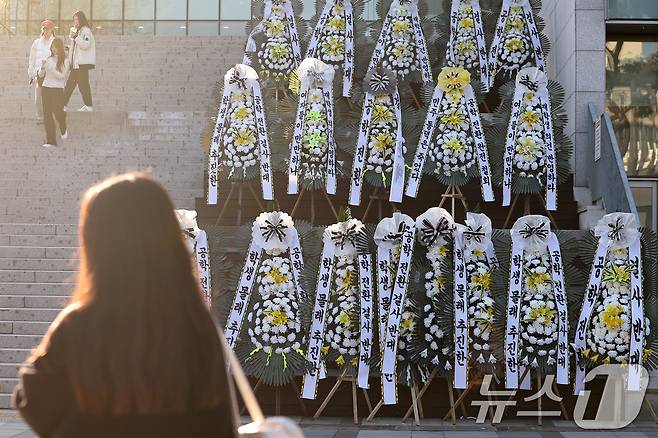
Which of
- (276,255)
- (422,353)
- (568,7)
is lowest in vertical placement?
(422,353)

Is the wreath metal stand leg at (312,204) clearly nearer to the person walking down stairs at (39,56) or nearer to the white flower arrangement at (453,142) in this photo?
the white flower arrangement at (453,142)

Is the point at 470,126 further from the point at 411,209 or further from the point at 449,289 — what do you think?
the point at 449,289

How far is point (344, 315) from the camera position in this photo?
33.5 ft

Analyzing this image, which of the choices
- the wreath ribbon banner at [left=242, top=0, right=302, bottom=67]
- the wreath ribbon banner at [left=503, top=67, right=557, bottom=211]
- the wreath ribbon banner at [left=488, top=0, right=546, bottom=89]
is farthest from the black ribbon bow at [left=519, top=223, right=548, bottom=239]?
the wreath ribbon banner at [left=242, top=0, right=302, bottom=67]

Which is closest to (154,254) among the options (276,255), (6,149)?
(276,255)

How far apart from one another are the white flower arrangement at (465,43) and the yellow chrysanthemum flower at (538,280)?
5.36 m

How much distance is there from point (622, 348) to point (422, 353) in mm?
1773

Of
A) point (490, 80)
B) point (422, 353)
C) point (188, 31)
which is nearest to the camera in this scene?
point (422, 353)

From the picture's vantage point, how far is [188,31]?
2966 cm

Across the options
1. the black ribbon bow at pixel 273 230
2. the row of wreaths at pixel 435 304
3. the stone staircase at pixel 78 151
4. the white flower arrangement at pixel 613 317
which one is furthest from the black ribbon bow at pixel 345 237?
the white flower arrangement at pixel 613 317

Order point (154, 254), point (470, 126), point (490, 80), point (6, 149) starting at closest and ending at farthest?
1. point (154, 254)
2. point (470, 126)
3. point (490, 80)
4. point (6, 149)

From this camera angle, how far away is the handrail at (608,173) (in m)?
11.9

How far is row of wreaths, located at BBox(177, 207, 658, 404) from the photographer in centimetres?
1006

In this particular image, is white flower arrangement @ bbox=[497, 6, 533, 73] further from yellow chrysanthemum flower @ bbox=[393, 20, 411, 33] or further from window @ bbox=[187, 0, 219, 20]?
window @ bbox=[187, 0, 219, 20]
